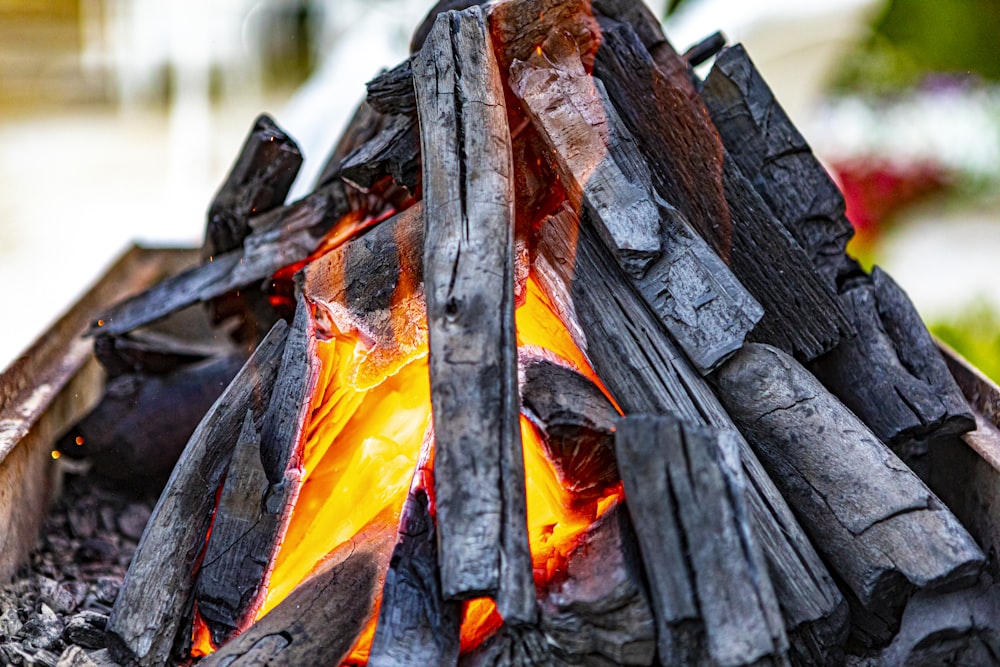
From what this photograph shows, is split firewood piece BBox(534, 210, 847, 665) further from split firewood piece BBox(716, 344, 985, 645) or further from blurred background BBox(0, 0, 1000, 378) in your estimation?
blurred background BBox(0, 0, 1000, 378)

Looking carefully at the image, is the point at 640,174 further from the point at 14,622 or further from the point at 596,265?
the point at 14,622

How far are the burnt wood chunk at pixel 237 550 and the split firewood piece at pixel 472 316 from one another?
39 centimetres

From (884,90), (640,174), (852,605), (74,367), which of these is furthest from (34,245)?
(884,90)

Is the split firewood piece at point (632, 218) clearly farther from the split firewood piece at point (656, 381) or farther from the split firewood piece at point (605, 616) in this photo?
the split firewood piece at point (605, 616)

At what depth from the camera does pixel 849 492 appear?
4.67 feet

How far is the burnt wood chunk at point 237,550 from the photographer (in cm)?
145

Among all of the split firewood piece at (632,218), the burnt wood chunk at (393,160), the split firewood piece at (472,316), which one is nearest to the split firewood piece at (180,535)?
the burnt wood chunk at (393,160)

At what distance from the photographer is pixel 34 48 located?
8.56 meters

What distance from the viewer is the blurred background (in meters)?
3.78

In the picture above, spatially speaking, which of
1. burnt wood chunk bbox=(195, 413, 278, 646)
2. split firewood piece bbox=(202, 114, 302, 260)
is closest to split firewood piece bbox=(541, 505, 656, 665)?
burnt wood chunk bbox=(195, 413, 278, 646)

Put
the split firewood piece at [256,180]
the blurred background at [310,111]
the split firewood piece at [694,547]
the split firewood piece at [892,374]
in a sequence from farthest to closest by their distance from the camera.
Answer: the blurred background at [310,111]
the split firewood piece at [256,180]
the split firewood piece at [892,374]
the split firewood piece at [694,547]

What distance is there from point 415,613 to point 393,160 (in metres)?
0.82

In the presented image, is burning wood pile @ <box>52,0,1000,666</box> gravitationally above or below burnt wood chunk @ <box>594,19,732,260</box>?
below

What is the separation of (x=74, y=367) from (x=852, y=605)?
1717 millimetres
